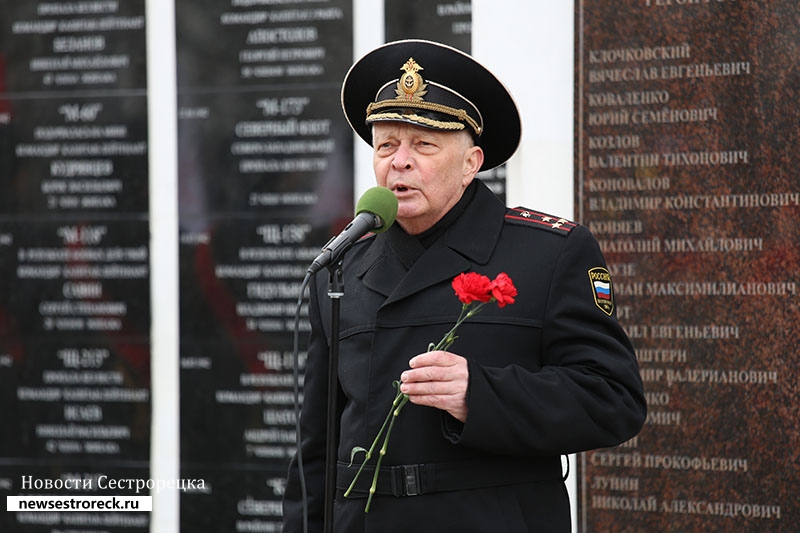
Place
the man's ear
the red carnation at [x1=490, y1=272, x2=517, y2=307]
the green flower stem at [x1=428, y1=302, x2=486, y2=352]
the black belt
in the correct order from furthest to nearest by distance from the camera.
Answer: the man's ear, the black belt, the green flower stem at [x1=428, y1=302, x2=486, y2=352], the red carnation at [x1=490, y1=272, x2=517, y2=307]

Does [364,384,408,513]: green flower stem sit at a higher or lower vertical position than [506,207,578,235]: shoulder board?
lower

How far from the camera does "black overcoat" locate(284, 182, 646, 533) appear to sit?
211 cm

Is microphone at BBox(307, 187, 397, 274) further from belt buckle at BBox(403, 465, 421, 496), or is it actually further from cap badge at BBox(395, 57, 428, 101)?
belt buckle at BBox(403, 465, 421, 496)

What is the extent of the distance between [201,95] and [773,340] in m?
2.48

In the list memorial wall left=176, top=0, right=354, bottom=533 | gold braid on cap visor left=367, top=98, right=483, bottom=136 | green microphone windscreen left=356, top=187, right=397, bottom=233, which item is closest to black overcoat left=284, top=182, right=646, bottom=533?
gold braid on cap visor left=367, top=98, right=483, bottom=136

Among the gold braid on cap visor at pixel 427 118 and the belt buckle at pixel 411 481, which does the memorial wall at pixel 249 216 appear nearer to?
the gold braid on cap visor at pixel 427 118

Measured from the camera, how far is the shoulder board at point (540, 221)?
2373 millimetres

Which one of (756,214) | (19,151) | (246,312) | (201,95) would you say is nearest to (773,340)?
(756,214)

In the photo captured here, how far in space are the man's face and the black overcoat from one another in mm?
64

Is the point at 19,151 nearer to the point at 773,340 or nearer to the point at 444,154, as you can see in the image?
the point at 444,154

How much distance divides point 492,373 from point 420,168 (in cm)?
52

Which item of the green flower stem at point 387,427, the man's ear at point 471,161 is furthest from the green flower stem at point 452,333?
the man's ear at point 471,161

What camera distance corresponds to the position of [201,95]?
4297 millimetres

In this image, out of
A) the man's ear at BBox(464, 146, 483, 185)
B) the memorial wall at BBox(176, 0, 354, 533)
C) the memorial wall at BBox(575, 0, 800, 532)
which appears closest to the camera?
the man's ear at BBox(464, 146, 483, 185)
